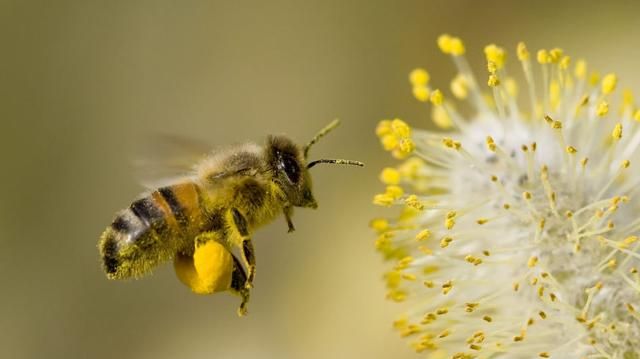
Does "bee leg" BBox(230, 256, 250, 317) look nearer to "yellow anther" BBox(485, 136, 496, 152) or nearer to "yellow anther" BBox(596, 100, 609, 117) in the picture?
"yellow anther" BBox(485, 136, 496, 152)

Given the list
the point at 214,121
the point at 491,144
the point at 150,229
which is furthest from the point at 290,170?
the point at 214,121

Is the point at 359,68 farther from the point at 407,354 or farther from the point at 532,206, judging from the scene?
the point at 532,206

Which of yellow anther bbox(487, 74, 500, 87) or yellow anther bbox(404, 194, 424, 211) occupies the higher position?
yellow anther bbox(487, 74, 500, 87)

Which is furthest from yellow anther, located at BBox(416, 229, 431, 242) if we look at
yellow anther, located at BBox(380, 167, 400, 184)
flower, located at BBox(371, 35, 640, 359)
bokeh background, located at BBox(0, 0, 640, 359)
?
bokeh background, located at BBox(0, 0, 640, 359)

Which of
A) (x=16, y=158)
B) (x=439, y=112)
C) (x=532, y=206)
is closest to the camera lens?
(x=532, y=206)

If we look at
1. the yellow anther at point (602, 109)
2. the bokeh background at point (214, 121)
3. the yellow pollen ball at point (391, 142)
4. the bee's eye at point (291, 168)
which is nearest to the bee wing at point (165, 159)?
the bee's eye at point (291, 168)

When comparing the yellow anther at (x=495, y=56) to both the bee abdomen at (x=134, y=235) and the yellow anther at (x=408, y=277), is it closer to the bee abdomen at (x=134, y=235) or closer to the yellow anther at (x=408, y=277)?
the yellow anther at (x=408, y=277)

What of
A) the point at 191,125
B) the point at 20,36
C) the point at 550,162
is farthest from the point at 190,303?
the point at 550,162

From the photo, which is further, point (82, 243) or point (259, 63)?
point (259, 63)
